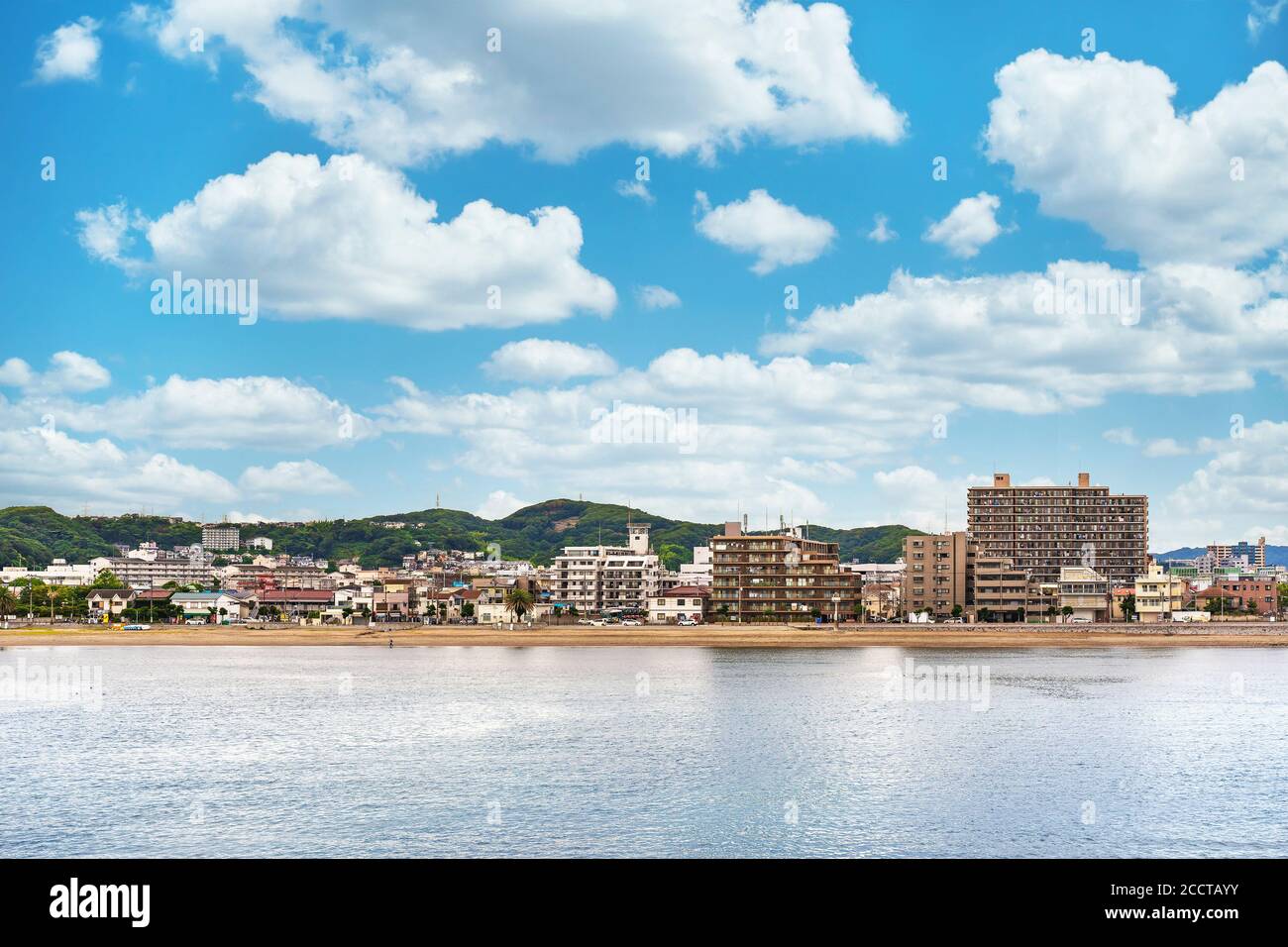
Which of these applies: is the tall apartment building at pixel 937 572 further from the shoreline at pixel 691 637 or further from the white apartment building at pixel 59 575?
the white apartment building at pixel 59 575

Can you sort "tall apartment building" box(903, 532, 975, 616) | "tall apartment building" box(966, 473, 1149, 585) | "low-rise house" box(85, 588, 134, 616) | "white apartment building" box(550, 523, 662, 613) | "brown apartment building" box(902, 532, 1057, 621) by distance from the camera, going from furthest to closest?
"tall apartment building" box(966, 473, 1149, 585) → "low-rise house" box(85, 588, 134, 616) → "white apartment building" box(550, 523, 662, 613) → "tall apartment building" box(903, 532, 975, 616) → "brown apartment building" box(902, 532, 1057, 621)

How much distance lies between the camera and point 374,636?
359ft

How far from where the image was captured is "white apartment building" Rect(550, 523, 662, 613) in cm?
13200

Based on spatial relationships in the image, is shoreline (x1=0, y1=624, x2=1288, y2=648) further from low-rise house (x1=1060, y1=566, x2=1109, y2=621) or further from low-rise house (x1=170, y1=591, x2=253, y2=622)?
low-rise house (x1=170, y1=591, x2=253, y2=622)

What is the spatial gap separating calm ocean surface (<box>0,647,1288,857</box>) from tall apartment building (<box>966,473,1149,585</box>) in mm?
101671

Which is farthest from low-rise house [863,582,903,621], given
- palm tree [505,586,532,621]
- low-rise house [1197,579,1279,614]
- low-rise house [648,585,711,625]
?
palm tree [505,586,532,621]

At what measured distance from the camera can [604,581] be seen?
436ft

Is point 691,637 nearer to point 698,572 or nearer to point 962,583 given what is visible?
point 962,583

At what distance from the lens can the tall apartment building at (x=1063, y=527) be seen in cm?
16300

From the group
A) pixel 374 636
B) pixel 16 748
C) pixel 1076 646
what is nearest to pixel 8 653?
pixel 374 636

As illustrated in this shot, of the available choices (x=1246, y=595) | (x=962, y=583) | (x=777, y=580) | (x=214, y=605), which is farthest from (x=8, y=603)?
(x=1246, y=595)

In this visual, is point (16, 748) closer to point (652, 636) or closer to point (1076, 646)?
point (652, 636)

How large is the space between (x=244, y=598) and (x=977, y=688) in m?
109

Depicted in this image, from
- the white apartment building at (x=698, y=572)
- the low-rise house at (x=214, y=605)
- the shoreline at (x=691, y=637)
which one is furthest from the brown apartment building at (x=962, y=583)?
the low-rise house at (x=214, y=605)
